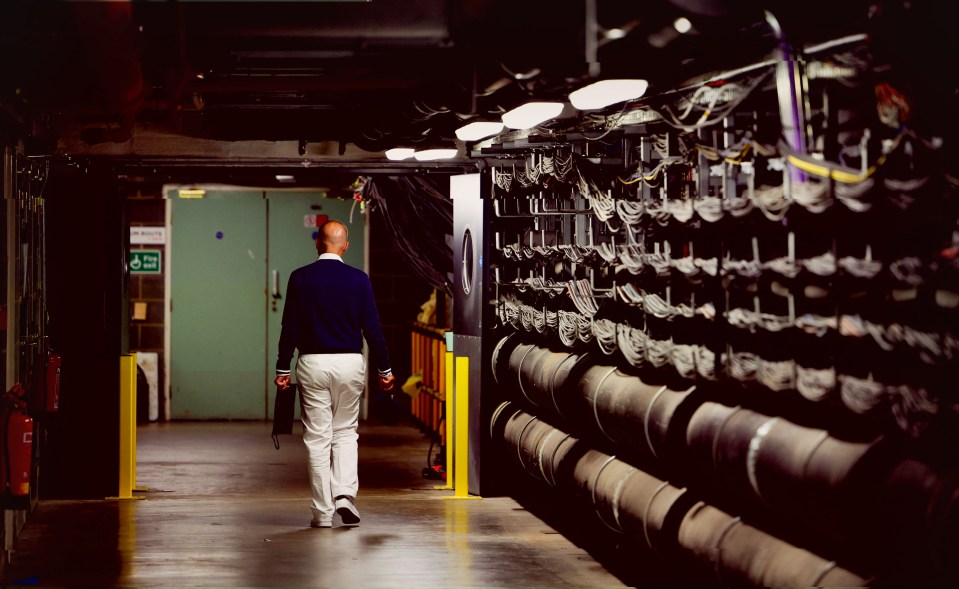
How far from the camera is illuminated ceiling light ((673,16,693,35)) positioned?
187 inches

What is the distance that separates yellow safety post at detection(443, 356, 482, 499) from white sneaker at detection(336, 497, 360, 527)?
4.35 ft

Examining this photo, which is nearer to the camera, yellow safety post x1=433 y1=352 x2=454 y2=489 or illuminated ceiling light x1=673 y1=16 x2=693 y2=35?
illuminated ceiling light x1=673 y1=16 x2=693 y2=35

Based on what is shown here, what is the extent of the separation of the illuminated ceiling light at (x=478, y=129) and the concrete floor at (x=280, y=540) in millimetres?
2404

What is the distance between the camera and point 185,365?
14336mm

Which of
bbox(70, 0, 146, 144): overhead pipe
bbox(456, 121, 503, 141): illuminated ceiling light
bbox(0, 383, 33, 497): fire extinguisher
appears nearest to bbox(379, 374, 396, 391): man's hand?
bbox(456, 121, 503, 141): illuminated ceiling light

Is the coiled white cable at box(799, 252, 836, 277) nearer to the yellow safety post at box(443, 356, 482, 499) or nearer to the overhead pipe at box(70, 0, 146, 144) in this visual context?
the overhead pipe at box(70, 0, 146, 144)

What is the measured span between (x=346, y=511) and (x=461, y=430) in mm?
1564

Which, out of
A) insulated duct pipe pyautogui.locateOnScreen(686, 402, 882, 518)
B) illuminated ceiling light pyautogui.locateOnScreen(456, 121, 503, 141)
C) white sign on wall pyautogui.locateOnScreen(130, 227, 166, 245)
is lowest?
insulated duct pipe pyautogui.locateOnScreen(686, 402, 882, 518)

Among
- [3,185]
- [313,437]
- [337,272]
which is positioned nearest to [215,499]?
[313,437]

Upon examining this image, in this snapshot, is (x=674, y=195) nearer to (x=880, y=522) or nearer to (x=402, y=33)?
(x=402, y=33)

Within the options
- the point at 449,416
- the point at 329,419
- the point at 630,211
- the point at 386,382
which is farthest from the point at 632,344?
the point at 449,416

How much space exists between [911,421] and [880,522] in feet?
1.06

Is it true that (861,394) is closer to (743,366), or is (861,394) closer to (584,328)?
(743,366)

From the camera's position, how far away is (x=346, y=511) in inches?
303
